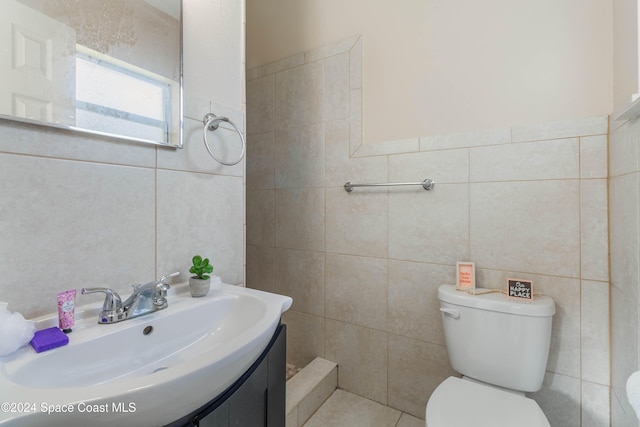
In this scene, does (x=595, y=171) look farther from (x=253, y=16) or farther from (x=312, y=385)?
(x=253, y=16)

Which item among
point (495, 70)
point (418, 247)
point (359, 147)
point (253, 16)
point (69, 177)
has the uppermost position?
point (253, 16)

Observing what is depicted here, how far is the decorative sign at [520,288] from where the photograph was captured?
120cm

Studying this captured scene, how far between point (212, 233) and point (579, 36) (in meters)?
1.62

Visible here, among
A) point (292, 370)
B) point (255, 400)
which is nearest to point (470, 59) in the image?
point (255, 400)

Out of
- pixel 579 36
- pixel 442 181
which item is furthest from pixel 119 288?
pixel 579 36

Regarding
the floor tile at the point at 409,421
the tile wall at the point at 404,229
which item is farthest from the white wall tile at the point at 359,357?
the floor tile at the point at 409,421

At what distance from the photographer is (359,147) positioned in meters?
1.66

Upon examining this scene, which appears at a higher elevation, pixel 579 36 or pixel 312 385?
pixel 579 36

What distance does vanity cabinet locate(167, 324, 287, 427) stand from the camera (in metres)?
0.63

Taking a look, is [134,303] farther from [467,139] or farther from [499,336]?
[467,139]

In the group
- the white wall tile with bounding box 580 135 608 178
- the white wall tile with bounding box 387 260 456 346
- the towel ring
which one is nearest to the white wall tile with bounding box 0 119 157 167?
the towel ring

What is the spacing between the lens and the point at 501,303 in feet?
3.80

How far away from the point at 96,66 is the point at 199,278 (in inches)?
26.7

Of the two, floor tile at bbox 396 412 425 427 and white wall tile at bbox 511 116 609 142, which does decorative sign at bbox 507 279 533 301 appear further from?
floor tile at bbox 396 412 425 427
